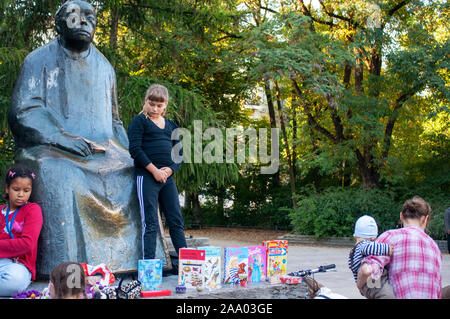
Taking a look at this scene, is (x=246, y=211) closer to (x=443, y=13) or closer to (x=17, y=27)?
(x=443, y=13)

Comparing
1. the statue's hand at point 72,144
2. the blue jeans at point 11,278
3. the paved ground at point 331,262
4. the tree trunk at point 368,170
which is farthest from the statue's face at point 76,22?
the tree trunk at point 368,170

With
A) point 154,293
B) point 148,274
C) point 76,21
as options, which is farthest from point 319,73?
point 154,293

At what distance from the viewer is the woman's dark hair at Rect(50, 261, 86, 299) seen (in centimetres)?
271

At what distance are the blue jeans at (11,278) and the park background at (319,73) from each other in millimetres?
6444

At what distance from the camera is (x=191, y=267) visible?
4.24m

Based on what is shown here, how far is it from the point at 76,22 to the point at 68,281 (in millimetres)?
3135

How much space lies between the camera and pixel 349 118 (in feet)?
49.7

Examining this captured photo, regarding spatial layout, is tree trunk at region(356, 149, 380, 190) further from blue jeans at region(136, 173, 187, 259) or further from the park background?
blue jeans at region(136, 173, 187, 259)

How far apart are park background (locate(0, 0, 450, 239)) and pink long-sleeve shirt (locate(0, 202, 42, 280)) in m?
6.22

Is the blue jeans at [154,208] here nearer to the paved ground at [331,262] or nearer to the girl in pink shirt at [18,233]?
the girl in pink shirt at [18,233]

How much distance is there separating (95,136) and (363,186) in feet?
41.9

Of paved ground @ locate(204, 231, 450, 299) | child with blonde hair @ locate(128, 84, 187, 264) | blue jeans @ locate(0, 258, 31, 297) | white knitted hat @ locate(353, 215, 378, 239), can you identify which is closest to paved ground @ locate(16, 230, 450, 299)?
paved ground @ locate(204, 231, 450, 299)

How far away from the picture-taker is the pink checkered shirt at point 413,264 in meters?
3.15
